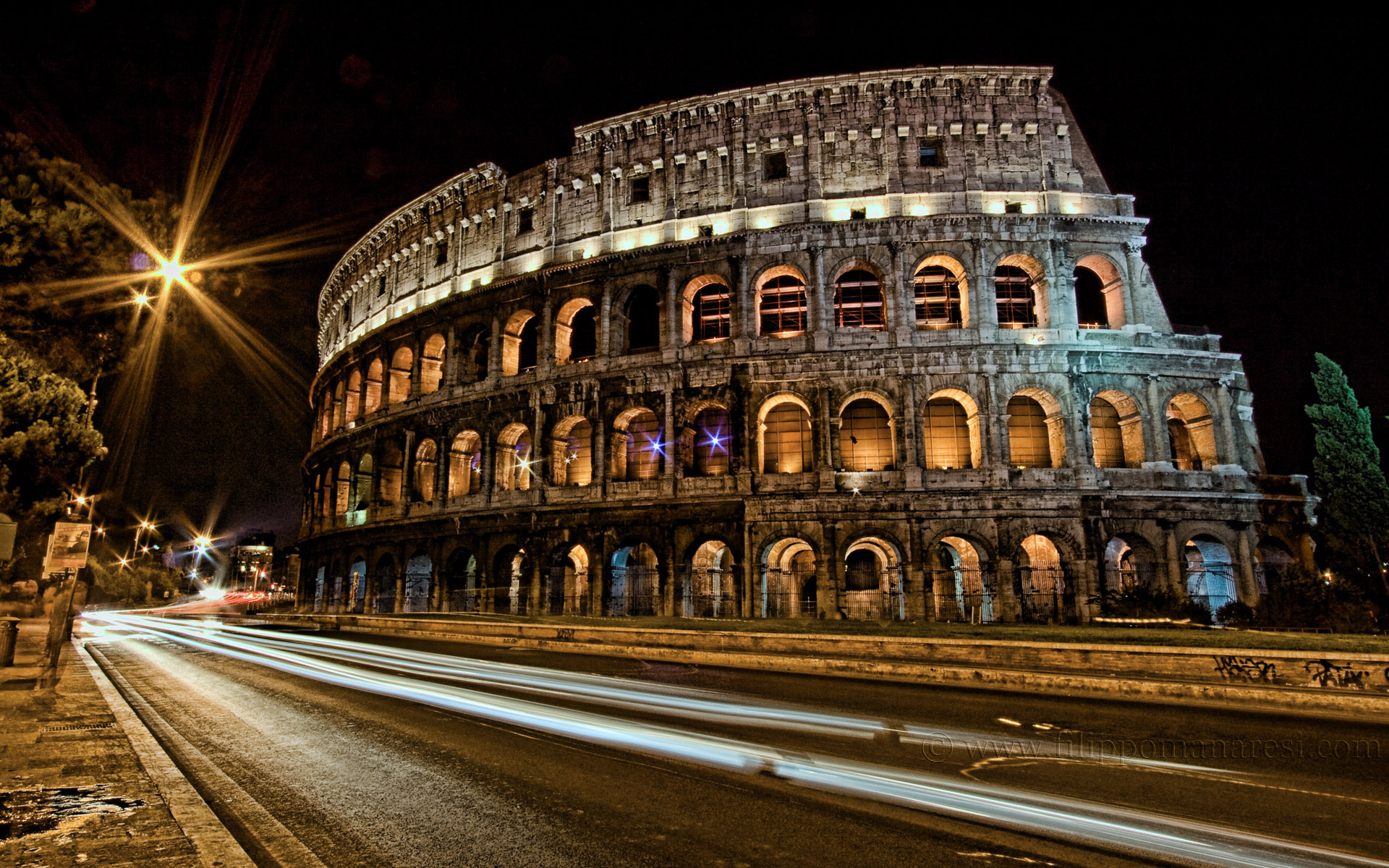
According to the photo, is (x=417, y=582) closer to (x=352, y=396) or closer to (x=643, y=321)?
(x=352, y=396)

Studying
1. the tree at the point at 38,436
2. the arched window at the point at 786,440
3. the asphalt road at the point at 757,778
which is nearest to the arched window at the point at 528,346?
the arched window at the point at 786,440

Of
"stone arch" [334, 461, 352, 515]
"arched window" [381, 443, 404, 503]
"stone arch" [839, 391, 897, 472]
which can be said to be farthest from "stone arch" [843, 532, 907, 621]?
"stone arch" [334, 461, 352, 515]

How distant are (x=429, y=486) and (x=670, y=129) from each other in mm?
18835

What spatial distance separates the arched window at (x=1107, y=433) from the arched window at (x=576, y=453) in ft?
60.5

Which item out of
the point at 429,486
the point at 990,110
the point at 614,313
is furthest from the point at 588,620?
the point at 990,110

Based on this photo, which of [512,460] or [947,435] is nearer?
[947,435]

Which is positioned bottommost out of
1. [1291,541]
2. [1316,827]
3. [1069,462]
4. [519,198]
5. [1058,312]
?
[1316,827]

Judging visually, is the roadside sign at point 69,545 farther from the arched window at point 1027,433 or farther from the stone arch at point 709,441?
the arched window at point 1027,433

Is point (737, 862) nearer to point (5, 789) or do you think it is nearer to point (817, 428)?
point (5, 789)

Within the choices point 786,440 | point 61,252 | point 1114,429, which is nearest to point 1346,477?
point 1114,429

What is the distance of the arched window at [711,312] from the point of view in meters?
27.5

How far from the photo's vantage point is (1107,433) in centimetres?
2461

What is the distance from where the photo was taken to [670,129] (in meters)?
27.7

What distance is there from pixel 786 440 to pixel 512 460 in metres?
11.4
